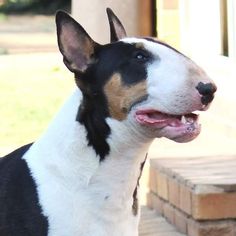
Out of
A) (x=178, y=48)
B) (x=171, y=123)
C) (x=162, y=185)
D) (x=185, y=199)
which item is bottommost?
(x=178, y=48)

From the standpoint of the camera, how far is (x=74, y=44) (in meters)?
A: 4.09

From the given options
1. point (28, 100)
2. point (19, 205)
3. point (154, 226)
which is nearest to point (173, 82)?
point (19, 205)

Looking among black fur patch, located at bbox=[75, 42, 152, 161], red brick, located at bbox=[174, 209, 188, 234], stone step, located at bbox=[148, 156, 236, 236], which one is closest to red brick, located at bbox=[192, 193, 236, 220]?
stone step, located at bbox=[148, 156, 236, 236]

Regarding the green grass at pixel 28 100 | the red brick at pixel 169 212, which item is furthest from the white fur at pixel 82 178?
the green grass at pixel 28 100

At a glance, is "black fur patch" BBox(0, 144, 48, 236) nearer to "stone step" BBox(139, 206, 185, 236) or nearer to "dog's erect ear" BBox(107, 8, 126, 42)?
"dog's erect ear" BBox(107, 8, 126, 42)

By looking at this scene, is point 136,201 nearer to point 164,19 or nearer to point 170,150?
point 170,150

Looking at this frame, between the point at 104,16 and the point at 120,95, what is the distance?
20.3 ft

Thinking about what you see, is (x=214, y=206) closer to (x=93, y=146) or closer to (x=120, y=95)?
(x=93, y=146)

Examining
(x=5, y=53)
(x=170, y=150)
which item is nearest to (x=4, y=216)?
(x=170, y=150)

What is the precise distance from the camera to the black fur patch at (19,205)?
13.2ft

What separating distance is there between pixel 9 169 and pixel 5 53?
13.3 meters

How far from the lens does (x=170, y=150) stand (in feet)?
24.3

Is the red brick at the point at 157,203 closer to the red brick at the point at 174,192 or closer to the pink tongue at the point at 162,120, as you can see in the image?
the red brick at the point at 174,192

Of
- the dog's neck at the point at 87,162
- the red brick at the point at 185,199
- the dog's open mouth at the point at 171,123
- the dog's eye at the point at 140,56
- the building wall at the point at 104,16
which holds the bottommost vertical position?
the building wall at the point at 104,16
